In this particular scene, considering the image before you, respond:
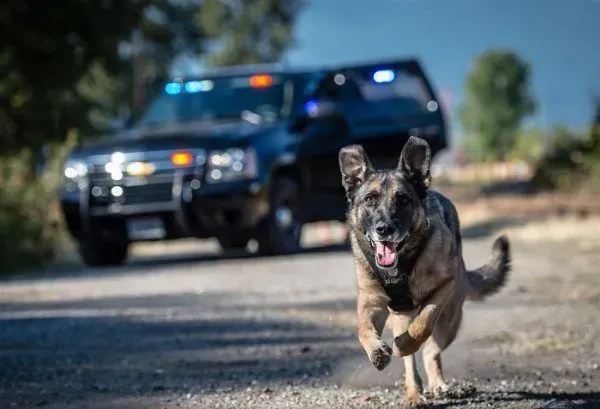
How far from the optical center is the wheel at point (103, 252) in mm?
17344

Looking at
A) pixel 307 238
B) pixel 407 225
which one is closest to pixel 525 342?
pixel 407 225

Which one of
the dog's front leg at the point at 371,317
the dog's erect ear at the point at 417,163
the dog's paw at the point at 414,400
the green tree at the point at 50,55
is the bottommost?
the dog's paw at the point at 414,400

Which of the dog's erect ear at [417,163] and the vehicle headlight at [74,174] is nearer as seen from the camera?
the dog's erect ear at [417,163]

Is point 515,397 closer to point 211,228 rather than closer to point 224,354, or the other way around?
point 224,354

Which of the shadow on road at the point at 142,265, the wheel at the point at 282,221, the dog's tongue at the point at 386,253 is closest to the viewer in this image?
the dog's tongue at the point at 386,253

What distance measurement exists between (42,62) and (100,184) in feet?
32.6

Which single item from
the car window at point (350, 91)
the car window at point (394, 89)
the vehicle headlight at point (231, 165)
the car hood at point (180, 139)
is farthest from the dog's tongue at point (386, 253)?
the car window at point (394, 89)

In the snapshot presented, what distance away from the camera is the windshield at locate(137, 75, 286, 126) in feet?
58.3

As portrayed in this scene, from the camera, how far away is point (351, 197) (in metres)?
7.36

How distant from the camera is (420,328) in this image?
6.79m

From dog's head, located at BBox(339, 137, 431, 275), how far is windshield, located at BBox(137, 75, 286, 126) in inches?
402

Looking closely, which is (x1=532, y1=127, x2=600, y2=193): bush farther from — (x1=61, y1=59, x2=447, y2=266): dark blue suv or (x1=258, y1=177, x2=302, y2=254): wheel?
(x1=258, y1=177, x2=302, y2=254): wheel

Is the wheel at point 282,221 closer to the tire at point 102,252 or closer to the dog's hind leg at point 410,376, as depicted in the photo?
the tire at point 102,252

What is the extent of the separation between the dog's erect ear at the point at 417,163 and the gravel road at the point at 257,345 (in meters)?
1.18
